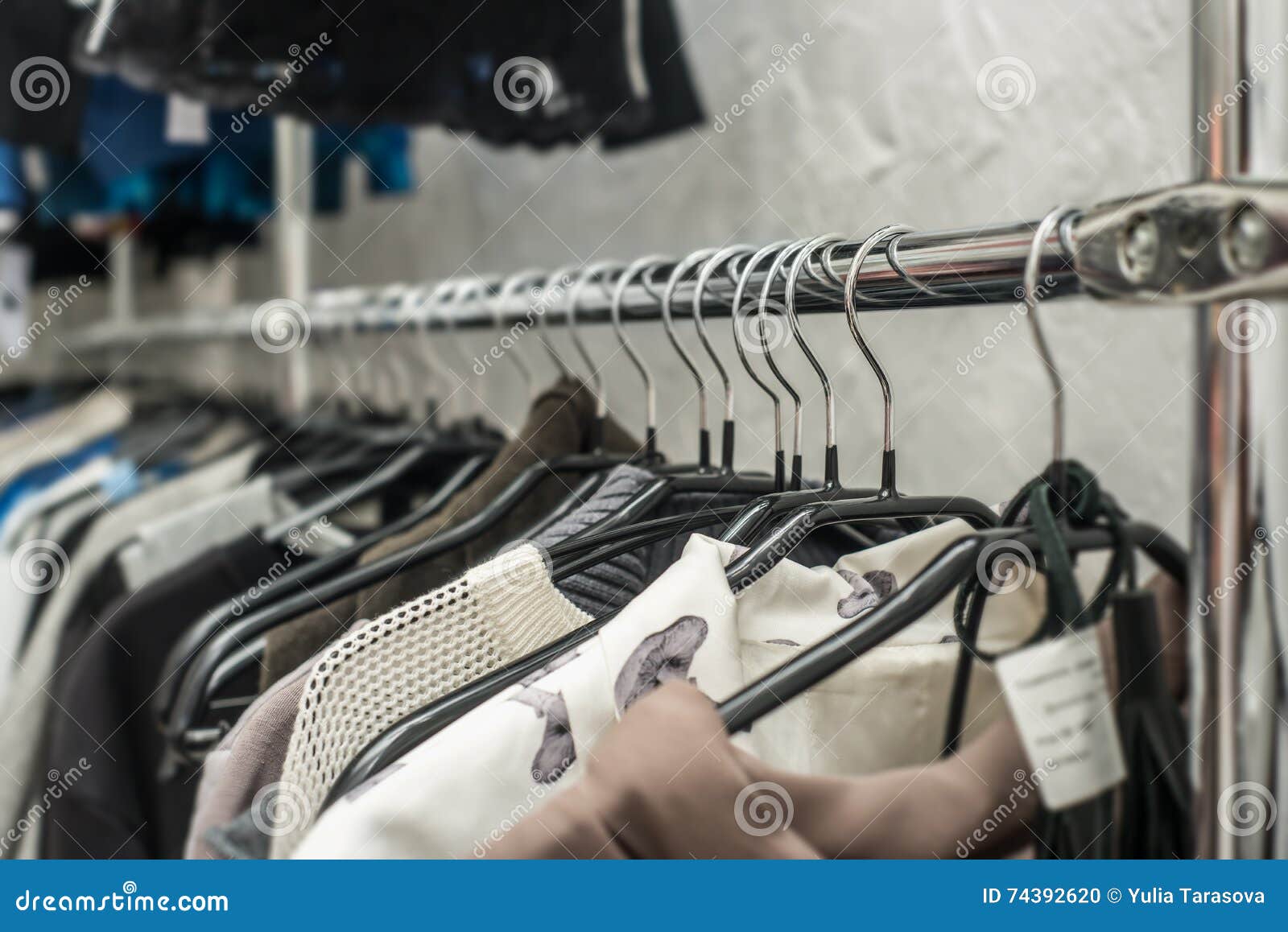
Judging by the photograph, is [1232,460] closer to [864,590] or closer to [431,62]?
[864,590]

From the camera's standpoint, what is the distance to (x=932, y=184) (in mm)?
1207

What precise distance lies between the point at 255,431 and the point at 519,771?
3.45 ft

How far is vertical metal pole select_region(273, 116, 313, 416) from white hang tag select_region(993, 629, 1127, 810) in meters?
1.24

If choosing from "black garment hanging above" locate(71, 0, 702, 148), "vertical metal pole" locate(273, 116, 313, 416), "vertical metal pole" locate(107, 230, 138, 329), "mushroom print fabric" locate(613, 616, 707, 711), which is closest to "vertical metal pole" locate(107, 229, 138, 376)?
"vertical metal pole" locate(107, 230, 138, 329)

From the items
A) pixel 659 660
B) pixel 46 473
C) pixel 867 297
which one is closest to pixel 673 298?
pixel 867 297

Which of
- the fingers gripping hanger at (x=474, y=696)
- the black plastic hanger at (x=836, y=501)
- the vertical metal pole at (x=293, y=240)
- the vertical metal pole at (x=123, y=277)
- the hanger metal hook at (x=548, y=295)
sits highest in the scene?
the vertical metal pole at (x=123, y=277)

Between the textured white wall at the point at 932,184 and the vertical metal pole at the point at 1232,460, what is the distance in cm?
69

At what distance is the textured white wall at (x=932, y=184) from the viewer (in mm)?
1005

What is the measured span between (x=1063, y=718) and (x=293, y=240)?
134 centimetres

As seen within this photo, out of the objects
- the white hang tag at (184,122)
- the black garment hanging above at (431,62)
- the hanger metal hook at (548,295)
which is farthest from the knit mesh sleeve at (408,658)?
the white hang tag at (184,122)

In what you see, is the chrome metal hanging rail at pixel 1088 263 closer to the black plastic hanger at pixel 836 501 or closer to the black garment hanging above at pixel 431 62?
the black plastic hanger at pixel 836 501

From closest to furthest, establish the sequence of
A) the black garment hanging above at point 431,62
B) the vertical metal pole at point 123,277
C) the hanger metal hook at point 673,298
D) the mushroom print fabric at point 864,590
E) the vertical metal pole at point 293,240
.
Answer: the mushroom print fabric at point 864,590 → the hanger metal hook at point 673,298 → the black garment hanging above at point 431,62 → the vertical metal pole at point 293,240 → the vertical metal pole at point 123,277

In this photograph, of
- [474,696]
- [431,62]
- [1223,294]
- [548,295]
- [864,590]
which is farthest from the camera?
[431,62]

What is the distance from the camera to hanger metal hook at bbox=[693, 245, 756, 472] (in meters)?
0.60
